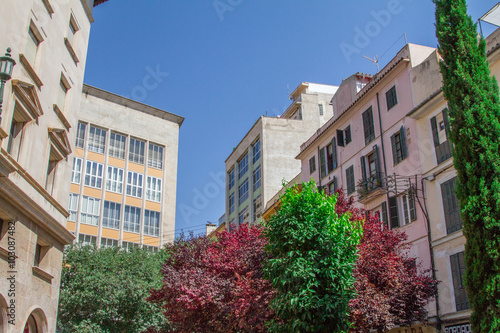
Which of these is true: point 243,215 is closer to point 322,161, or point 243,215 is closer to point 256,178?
point 256,178

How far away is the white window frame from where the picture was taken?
47250 mm

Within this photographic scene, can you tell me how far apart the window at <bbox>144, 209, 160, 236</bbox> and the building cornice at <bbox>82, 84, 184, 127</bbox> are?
414 inches

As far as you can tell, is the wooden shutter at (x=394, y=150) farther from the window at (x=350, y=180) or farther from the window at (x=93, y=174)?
the window at (x=93, y=174)

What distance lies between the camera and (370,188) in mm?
24969

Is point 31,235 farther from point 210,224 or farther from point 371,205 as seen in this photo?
point 210,224

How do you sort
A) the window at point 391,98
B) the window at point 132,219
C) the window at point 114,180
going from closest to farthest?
the window at point 391,98 → the window at point 132,219 → the window at point 114,180

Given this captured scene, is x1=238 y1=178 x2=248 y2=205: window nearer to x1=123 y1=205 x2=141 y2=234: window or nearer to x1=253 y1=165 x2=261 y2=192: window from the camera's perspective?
x1=253 y1=165 x2=261 y2=192: window

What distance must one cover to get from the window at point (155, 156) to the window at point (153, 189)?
1.50 m

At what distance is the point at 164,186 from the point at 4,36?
36.4m

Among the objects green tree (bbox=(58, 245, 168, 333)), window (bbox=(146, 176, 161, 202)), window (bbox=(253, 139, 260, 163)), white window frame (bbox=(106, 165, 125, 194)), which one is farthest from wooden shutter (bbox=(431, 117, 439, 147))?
window (bbox=(146, 176, 161, 202))

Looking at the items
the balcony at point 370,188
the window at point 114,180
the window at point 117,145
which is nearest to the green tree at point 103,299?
the balcony at point 370,188

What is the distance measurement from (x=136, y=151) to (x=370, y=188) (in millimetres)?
30465

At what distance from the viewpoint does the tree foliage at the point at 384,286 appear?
16.8m

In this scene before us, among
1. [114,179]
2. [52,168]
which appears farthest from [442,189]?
[114,179]
